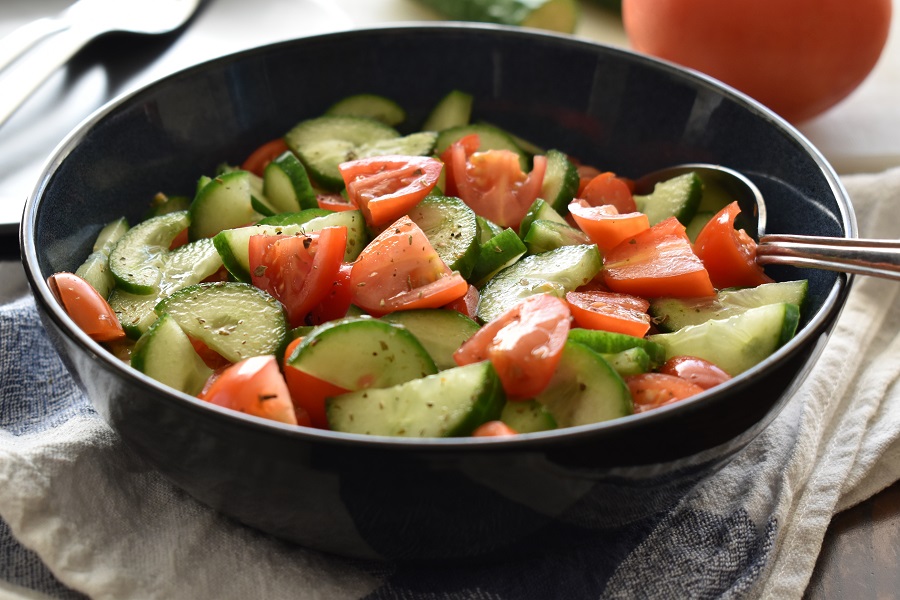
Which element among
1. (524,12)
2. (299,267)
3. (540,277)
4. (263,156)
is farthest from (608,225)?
(524,12)

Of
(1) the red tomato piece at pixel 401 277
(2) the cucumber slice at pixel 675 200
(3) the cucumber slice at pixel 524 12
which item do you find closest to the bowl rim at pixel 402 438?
(2) the cucumber slice at pixel 675 200

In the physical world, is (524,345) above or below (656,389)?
above

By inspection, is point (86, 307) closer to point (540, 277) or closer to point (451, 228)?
point (451, 228)

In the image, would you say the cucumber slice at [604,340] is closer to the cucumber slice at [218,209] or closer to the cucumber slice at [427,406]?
the cucumber slice at [427,406]

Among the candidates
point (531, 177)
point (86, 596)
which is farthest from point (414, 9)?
point (86, 596)

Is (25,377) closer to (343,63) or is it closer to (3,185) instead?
(3,185)

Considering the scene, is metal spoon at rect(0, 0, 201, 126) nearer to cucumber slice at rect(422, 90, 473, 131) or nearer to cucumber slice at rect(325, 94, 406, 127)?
cucumber slice at rect(325, 94, 406, 127)

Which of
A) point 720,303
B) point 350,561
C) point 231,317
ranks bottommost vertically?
point 350,561
